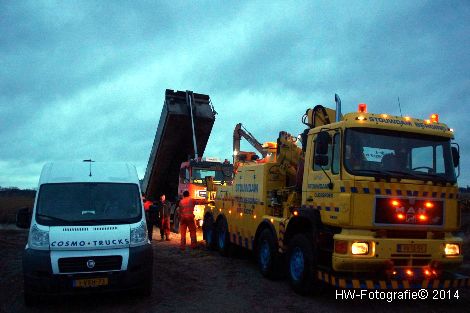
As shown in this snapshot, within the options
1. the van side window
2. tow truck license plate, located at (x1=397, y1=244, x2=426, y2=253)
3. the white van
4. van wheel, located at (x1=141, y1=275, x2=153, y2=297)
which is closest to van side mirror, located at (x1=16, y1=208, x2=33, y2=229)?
the white van

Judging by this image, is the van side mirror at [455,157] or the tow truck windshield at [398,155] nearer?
the tow truck windshield at [398,155]

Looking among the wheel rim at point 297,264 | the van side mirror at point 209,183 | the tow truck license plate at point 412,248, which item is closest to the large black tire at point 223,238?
the van side mirror at point 209,183

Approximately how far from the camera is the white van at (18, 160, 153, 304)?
6.24 meters

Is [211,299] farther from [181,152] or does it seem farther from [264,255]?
[181,152]

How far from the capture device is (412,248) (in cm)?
645

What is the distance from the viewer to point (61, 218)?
666 centimetres

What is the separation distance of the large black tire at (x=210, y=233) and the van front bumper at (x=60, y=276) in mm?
6138

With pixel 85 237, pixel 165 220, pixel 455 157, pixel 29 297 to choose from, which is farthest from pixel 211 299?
pixel 165 220

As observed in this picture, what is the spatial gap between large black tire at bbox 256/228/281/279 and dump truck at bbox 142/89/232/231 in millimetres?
6721

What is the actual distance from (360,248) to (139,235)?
10.7 ft

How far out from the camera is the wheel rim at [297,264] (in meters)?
7.30

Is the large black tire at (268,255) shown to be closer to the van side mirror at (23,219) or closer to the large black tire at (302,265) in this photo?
the large black tire at (302,265)

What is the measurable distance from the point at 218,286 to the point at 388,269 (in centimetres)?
321

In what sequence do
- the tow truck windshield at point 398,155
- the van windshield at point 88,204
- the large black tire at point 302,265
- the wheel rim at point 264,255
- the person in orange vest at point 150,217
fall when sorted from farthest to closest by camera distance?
the person in orange vest at point 150,217
the wheel rim at point 264,255
the large black tire at point 302,265
the van windshield at point 88,204
the tow truck windshield at point 398,155
